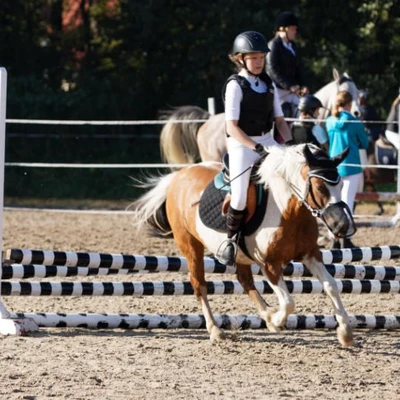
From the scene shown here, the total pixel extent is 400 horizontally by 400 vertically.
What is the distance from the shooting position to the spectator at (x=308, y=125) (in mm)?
11609

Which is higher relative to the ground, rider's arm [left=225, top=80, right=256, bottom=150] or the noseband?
rider's arm [left=225, top=80, right=256, bottom=150]

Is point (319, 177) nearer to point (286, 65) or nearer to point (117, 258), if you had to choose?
point (117, 258)

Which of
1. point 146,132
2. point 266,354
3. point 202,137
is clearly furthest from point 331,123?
point 146,132

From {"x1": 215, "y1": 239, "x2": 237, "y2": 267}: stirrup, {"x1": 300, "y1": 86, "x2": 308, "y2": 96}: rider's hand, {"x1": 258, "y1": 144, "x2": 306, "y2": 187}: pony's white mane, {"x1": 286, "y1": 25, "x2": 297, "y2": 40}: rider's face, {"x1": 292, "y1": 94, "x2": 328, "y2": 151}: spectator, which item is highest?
{"x1": 286, "y1": 25, "x2": 297, "y2": 40}: rider's face

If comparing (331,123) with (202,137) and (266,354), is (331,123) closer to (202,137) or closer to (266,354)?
(202,137)

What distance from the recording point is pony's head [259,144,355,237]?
646 centimetres

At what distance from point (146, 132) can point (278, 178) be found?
16030mm

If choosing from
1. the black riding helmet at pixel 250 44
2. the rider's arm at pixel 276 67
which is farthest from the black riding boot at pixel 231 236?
the rider's arm at pixel 276 67

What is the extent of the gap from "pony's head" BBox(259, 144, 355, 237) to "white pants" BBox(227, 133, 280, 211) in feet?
0.37

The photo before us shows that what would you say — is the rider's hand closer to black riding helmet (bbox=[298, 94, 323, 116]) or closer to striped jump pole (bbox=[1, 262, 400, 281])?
black riding helmet (bbox=[298, 94, 323, 116])

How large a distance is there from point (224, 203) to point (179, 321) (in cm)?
90

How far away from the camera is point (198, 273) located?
7.42 m

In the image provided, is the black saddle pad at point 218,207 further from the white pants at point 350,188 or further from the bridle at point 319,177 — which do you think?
the white pants at point 350,188

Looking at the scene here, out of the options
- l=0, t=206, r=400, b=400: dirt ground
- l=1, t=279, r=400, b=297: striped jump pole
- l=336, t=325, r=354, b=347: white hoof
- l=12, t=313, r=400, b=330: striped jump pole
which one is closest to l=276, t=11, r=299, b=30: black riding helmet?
l=0, t=206, r=400, b=400: dirt ground
